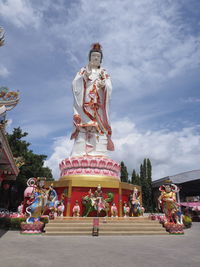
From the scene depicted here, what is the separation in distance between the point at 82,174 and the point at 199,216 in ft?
51.9

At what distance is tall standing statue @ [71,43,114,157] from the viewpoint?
1684 cm

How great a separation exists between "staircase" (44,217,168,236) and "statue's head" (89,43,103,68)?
1229cm

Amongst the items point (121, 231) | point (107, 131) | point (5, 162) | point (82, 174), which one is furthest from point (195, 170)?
point (5, 162)

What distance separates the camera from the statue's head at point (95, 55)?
1859cm

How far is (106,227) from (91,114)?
8818mm

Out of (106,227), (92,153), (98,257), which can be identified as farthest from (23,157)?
(98,257)

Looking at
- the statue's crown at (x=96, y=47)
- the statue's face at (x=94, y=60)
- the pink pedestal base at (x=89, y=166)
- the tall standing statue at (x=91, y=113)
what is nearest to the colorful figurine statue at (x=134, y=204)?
the pink pedestal base at (x=89, y=166)

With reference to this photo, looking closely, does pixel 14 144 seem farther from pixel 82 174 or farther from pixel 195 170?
pixel 195 170

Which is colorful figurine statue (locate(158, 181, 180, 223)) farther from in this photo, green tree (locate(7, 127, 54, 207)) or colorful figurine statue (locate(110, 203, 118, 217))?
green tree (locate(7, 127, 54, 207))

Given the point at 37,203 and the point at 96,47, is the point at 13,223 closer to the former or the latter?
the point at 37,203

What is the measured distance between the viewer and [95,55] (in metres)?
18.6

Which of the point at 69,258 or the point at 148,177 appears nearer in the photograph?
the point at 69,258

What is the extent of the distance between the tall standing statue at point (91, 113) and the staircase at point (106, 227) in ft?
19.8

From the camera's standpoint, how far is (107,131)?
57.9 ft
